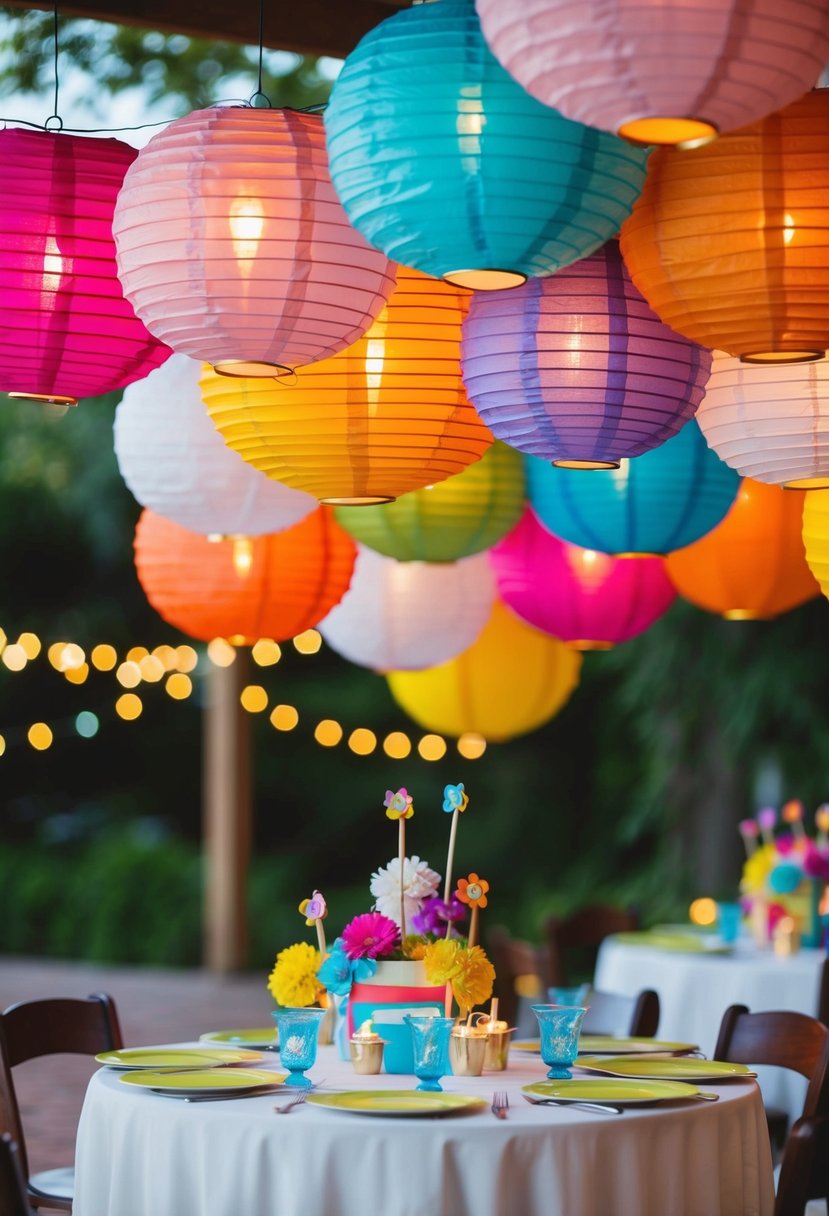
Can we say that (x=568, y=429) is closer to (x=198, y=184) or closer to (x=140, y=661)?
(x=198, y=184)

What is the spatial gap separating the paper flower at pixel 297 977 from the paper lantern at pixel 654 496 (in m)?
1.17

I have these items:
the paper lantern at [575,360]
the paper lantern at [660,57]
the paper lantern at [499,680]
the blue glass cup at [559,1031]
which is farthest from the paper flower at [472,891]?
the paper lantern at [499,680]

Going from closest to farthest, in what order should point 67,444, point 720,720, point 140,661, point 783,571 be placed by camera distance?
point 783,571 → point 720,720 → point 140,661 → point 67,444

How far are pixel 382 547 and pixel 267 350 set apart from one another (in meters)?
1.39

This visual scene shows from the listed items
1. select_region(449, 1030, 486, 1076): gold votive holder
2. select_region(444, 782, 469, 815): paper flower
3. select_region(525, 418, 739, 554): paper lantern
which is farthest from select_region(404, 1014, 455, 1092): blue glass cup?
select_region(525, 418, 739, 554): paper lantern

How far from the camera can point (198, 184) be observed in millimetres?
2588

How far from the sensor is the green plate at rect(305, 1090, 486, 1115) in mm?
2646

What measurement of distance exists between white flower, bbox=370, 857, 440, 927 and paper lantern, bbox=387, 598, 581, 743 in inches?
85.5

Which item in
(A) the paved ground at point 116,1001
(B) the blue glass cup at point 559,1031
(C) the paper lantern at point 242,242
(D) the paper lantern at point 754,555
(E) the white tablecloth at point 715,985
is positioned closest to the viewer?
(C) the paper lantern at point 242,242

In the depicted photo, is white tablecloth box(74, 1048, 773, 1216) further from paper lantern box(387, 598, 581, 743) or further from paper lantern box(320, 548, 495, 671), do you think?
paper lantern box(387, 598, 581, 743)

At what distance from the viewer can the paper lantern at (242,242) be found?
2.56 metres

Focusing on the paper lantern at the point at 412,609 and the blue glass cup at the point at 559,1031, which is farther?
the paper lantern at the point at 412,609

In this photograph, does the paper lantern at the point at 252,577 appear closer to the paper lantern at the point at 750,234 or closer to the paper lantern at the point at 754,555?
the paper lantern at the point at 754,555

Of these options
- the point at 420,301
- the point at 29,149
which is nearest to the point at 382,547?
the point at 420,301
